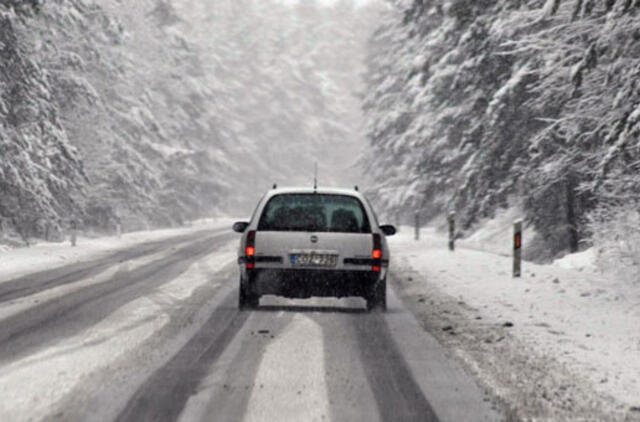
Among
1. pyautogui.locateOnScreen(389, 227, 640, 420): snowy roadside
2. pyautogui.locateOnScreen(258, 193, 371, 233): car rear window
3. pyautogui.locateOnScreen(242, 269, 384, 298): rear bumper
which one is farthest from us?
pyautogui.locateOnScreen(258, 193, 371, 233): car rear window

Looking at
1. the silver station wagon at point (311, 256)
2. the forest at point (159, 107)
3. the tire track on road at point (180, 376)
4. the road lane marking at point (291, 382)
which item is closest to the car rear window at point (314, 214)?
the silver station wagon at point (311, 256)

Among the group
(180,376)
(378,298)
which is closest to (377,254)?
(378,298)

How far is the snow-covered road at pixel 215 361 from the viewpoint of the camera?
5.73 meters

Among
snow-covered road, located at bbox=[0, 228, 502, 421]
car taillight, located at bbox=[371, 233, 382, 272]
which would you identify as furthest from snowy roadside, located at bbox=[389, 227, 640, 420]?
car taillight, located at bbox=[371, 233, 382, 272]

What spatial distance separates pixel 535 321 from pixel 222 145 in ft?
179

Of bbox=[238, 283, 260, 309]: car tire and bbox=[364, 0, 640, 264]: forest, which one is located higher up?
bbox=[364, 0, 640, 264]: forest

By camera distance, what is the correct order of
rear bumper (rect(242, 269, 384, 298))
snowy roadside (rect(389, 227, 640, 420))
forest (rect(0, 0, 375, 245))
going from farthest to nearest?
forest (rect(0, 0, 375, 245))
rear bumper (rect(242, 269, 384, 298))
snowy roadside (rect(389, 227, 640, 420))

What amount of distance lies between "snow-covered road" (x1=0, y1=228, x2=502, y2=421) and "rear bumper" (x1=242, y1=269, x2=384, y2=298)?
32cm

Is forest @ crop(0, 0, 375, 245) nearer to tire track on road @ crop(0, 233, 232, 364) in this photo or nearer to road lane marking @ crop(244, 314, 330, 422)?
tire track on road @ crop(0, 233, 232, 364)

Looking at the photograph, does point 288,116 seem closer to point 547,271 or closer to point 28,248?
point 28,248

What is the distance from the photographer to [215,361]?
7344 millimetres

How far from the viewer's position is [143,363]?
7211 mm

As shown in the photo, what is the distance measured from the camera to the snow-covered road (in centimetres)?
573

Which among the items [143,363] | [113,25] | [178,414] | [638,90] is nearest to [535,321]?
[638,90]
